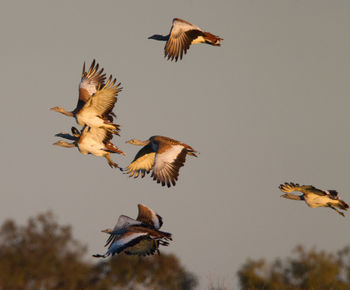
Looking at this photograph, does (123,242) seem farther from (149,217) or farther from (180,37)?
(180,37)

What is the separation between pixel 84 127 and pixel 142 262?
70488 millimetres

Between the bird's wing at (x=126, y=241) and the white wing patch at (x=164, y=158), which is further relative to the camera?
the white wing patch at (x=164, y=158)

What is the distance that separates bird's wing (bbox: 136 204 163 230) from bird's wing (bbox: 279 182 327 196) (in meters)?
3.92

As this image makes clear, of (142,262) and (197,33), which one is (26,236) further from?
(197,33)

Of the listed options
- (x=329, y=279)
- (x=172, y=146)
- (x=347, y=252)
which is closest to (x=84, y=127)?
(x=172, y=146)

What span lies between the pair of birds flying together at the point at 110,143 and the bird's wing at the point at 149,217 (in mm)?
982

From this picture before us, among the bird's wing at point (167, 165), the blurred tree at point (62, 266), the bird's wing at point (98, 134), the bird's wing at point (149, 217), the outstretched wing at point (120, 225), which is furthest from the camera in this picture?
the blurred tree at point (62, 266)

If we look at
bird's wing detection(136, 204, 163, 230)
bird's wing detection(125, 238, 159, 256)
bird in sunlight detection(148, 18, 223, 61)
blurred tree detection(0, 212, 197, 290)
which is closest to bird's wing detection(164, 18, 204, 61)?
bird in sunlight detection(148, 18, 223, 61)

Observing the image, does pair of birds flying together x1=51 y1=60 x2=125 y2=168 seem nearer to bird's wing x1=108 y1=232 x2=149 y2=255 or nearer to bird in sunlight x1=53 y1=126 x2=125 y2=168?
bird in sunlight x1=53 y1=126 x2=125 y2=168

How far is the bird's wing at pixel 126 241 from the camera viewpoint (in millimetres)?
23609

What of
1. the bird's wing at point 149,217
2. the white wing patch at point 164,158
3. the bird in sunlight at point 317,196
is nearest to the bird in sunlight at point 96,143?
the white wing patch at point 164,158

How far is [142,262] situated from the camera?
324ft

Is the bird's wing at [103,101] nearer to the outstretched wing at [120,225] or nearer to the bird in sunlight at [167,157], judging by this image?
the bird in sunlight at [167,157]

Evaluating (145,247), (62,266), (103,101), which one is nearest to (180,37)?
(103,101)
